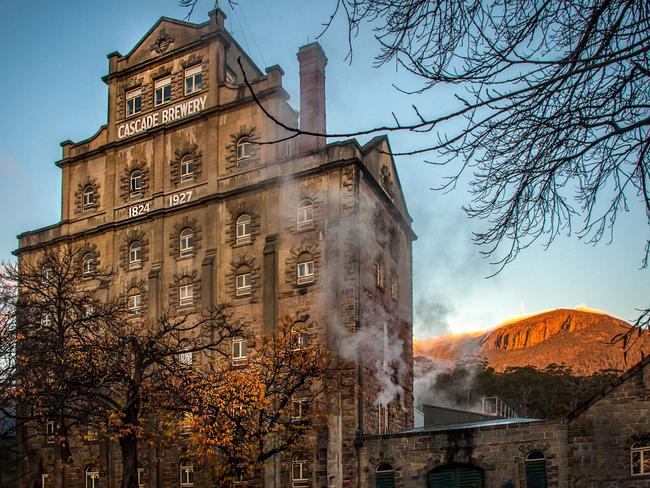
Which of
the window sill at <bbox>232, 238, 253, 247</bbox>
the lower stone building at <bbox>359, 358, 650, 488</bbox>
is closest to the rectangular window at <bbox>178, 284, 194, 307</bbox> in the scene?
the window sill at <bbox>232, 238, 253, 247</bbox>

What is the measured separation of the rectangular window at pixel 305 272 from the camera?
106ft

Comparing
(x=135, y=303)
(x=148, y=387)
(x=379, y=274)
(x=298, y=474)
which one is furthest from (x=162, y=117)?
(x=148, y=387)

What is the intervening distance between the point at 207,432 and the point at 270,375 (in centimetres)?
503

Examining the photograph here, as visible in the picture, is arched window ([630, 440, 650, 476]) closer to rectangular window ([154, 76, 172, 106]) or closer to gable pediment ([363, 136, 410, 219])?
gable pediment ([363, 136, 410, 219])

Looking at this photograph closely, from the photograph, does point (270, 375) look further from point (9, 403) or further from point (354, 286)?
point (9, 403)

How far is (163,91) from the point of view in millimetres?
39531

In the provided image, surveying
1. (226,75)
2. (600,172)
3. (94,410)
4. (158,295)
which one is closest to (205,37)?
(226,75)

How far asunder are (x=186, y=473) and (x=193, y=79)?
19.0 m

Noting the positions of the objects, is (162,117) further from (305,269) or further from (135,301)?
(305,269)

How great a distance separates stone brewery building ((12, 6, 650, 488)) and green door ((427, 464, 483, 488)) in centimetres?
5

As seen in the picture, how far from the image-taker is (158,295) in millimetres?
36344

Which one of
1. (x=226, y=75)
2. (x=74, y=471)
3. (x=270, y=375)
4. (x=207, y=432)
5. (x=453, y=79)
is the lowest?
(x=74, y=471)

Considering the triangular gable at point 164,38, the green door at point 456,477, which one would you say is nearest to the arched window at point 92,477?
the green door at point 456,477

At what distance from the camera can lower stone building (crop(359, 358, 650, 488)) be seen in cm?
2388
